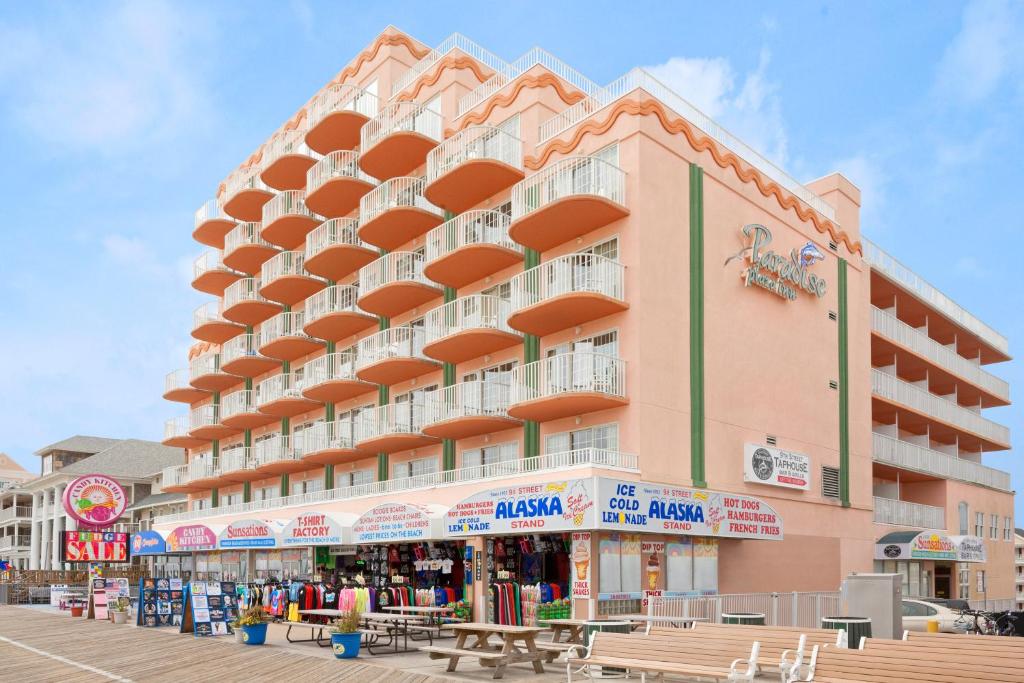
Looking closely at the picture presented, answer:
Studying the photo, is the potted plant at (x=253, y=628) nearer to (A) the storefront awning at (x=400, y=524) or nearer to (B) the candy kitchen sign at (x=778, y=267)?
(A) the storefront awning at (x=400, y=524)

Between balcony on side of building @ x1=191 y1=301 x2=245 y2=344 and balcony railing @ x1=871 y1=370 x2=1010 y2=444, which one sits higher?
balcony on side of building @ x1=191 y1=301 x2=245 y2=344

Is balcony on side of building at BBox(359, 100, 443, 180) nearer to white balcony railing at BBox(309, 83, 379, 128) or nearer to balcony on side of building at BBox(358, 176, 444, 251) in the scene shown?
balcony on side of building at BBox(358, 176, 444, 251)

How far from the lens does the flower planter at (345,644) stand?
2081 cm

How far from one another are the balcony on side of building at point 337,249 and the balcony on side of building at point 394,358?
3.60m

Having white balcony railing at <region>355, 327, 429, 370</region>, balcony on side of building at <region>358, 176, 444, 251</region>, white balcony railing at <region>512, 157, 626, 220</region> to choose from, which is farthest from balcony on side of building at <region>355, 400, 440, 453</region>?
white balcony railing at <region>512, 157, 626, 220</region>

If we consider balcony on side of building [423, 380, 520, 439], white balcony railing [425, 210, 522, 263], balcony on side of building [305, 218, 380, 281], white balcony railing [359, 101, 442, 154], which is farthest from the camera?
balcony on side of building [305, 218, 380, 281]

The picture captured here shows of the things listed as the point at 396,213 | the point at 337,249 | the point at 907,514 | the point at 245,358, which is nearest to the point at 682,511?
the point at 396,213

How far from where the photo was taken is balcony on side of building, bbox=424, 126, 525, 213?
31.0m

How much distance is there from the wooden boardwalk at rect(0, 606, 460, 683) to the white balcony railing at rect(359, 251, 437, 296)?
1386 centimetres

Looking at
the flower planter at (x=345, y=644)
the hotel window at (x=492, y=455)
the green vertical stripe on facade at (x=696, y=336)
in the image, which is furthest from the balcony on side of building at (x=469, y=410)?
the flower planter at (x=345, y=644)

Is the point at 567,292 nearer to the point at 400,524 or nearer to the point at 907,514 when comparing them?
the point at 400,524

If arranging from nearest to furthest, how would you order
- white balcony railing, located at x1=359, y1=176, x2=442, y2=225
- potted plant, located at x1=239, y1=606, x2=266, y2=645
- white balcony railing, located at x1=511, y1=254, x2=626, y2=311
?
potted plant, located at x1=239, y1=606, x2=266, y2=645, white balcony railing, located at x1=511, y1=254, x2=626, y2=311, white balcony railing, located at x1=359, y1=176, x2=442, y2=225

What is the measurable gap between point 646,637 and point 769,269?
61.4 ft

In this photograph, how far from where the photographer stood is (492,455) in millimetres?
32031
